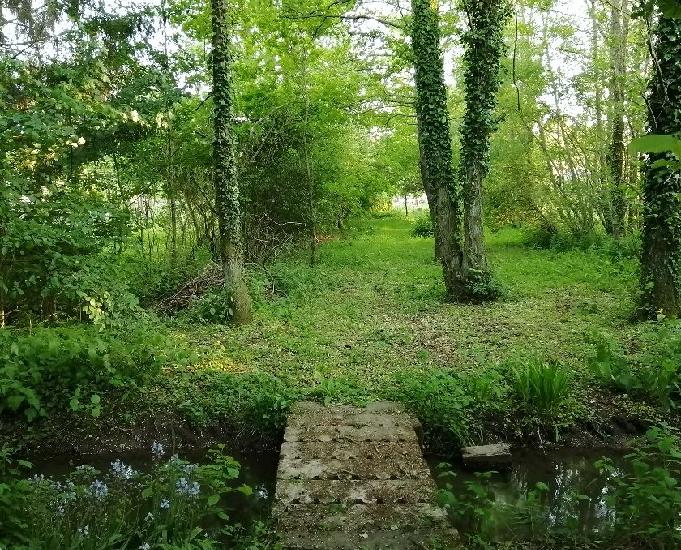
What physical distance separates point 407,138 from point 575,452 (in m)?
18.1

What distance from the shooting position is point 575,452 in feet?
17.7

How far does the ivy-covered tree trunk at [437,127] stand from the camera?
10.3 m

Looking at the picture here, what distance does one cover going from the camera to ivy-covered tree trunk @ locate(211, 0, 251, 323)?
8242 millimetres

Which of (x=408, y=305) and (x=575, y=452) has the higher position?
(x=408, y=305)

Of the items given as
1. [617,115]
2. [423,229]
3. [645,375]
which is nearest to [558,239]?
Result: [617,115]

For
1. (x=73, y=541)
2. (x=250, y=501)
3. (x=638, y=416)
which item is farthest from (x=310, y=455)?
(x=638, y=416)

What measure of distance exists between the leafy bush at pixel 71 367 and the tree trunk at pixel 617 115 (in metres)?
11.9

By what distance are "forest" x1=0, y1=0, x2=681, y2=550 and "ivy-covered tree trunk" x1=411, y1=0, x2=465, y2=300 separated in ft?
0.17

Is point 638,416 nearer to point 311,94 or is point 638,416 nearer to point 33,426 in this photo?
point 33,426

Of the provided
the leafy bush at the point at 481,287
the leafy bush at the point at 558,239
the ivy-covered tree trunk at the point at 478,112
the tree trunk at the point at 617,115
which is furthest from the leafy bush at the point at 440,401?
the leafy bush at the point at 558,239

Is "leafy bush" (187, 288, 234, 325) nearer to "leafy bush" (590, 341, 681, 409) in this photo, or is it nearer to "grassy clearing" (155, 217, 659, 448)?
"grassy clearing" (155, 217, 659, 448)

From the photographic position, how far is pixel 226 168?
8.55 metres

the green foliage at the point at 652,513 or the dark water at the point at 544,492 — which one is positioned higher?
the green foliage at the point at 652,513

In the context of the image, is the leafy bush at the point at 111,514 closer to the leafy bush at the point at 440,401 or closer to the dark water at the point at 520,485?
the dark water at the point at 520,485
